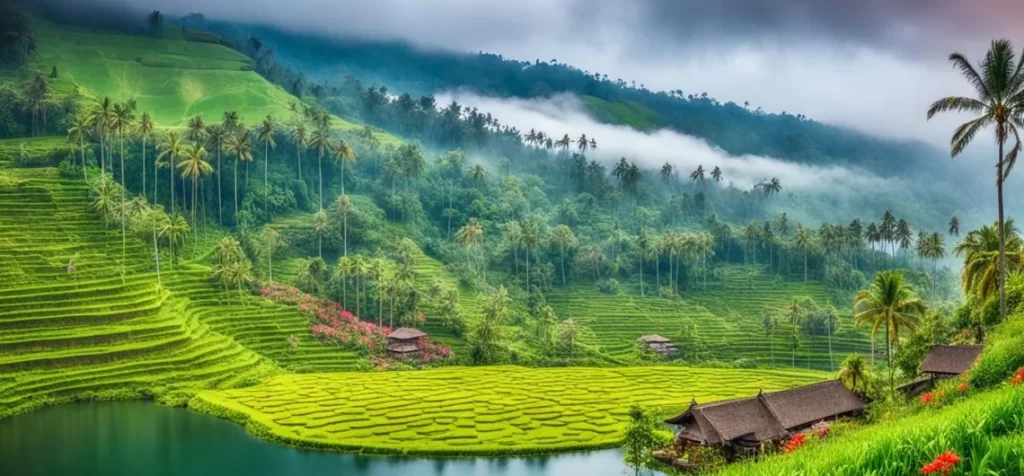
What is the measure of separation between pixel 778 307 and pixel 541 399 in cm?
5480

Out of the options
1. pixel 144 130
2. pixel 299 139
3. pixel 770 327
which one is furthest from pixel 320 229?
pixel 770 327

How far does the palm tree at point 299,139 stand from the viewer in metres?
105

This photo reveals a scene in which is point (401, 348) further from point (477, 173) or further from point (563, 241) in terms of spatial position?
point (477, 173)

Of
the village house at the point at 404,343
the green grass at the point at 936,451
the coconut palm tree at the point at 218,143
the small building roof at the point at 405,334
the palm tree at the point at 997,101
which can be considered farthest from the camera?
the coconut palm tree at the point at 218,143

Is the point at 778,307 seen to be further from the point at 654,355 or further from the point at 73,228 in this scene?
the point at 73,228

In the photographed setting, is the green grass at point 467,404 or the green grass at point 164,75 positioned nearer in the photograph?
the green grass at point 467,404

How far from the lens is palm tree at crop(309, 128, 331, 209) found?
95.6 metres

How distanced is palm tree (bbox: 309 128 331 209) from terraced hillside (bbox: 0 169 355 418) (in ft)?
84.0

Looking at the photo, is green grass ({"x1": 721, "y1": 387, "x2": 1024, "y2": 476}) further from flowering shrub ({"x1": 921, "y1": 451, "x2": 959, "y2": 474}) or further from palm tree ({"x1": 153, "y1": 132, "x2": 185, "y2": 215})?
palm tree ({"x1": 153, "y1": 132, "x2": 185, "y2": 215})

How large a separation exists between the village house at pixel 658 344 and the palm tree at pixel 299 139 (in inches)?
2148

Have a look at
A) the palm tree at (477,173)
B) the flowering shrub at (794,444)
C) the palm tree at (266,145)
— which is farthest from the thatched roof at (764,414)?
the palm tree at (477,173)

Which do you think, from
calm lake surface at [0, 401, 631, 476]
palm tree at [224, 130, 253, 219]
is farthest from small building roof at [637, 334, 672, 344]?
palm tree at [224, 130, 253, 219]

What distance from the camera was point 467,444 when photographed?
4259 cm

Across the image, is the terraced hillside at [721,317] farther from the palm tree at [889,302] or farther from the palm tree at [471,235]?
the palm tree at [889,302]
